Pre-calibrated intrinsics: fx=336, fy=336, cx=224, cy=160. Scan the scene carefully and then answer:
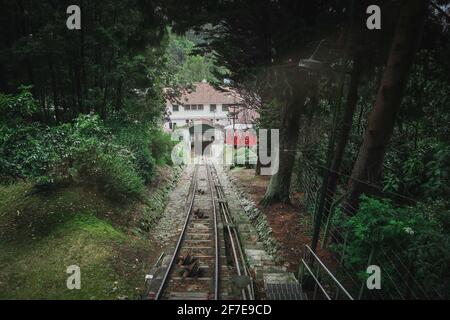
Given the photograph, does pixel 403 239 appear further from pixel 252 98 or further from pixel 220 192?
pixel 252 98

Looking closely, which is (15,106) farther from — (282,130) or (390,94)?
(390,94)

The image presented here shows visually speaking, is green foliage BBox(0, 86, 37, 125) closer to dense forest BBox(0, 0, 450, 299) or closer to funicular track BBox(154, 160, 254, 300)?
dense forest BBox(0, 0, 450, 299)

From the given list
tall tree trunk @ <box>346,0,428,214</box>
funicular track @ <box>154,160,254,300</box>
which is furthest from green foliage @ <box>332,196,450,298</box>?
funicular track @ <box>154,160,254,300</box>

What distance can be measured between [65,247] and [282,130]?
8288 mm

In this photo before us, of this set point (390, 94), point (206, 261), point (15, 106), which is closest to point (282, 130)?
point (390, 94)

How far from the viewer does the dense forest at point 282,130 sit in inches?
249

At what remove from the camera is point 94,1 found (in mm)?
13141

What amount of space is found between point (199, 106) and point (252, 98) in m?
37.5

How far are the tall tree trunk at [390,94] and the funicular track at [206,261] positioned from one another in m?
3.31

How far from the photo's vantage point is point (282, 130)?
1283 centimetres

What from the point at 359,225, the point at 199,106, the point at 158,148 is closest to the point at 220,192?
the point at 158,148

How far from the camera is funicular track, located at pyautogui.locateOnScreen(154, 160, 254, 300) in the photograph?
747 cm

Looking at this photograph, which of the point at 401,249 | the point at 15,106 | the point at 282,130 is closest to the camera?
the point at 401,249

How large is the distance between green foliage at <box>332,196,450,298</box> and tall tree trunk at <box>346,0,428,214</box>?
35.9 inches
